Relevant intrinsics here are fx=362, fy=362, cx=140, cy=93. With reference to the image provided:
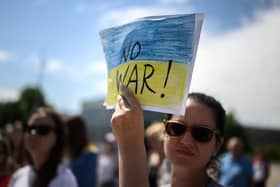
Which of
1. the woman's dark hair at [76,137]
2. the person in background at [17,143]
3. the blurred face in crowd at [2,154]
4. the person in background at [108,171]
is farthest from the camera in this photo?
the person in background at [108,171]

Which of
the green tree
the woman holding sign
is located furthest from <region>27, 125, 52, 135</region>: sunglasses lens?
the green tree

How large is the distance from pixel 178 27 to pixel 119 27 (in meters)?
0.33

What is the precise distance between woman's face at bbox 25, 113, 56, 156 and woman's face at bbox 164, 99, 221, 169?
1.38 meters

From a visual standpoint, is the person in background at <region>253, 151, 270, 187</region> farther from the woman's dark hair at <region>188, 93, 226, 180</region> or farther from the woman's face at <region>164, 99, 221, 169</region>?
the woman's face at <region>164, 99, 221, 169</region>

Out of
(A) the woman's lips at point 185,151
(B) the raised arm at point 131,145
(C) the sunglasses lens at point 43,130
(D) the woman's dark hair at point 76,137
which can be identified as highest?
(B) the raised arm at point 131,145

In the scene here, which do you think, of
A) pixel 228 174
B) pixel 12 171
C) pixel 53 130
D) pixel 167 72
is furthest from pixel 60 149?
pixel 228 174

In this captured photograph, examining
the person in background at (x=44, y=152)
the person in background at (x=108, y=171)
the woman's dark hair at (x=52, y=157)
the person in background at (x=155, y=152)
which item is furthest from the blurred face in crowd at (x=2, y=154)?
the person in background at (x=108, y=171)

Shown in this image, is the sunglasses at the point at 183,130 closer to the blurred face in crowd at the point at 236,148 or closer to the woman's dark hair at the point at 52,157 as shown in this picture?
the woman's dark hair at the point at 52,157

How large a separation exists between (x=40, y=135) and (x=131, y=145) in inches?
66.3

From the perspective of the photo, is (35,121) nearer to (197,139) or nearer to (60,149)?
(60,149)

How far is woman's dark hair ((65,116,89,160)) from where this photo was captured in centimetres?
364

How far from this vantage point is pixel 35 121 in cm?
288

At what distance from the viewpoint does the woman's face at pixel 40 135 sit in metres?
2.81

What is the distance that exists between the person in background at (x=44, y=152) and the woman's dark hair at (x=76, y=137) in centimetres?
66
